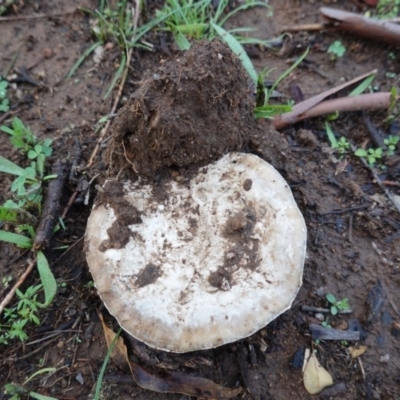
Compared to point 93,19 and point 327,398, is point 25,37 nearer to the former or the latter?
point 93,19

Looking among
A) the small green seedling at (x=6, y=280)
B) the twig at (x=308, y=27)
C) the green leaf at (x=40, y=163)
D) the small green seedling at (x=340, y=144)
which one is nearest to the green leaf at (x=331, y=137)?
the small green seedling at (x=340, y=144)

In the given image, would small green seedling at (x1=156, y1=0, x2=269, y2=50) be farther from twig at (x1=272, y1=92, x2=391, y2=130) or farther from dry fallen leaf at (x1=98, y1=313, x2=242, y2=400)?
dry fallen leaf at (x1=98, y1=313, x2=242, y2=400)

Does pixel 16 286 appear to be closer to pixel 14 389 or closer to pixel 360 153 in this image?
pixel 14 389

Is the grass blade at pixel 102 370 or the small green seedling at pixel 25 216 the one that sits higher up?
the small green seedling at pixel 25 216

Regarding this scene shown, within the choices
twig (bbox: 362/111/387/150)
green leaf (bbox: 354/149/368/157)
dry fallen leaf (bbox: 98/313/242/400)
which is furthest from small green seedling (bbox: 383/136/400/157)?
dry fallen leaf (bbox: 98/313/242/400)

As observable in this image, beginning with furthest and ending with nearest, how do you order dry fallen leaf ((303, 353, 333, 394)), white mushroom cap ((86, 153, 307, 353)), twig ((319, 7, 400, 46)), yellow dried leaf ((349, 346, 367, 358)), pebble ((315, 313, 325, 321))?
1. twig ((319, 7, 400, 46))
2. pebble ((315, 313, 325, 321))
3. yellow dried leaf ((349, 346, 367, 358))
4. dry fallen leaf ((303, 353, 333, 394))
5. white mushroom cap ((86, 153, 307, 353))

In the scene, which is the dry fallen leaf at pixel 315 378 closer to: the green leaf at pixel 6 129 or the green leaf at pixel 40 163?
the green leaf at pixel 40 163

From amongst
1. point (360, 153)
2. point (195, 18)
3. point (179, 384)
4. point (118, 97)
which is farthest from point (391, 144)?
point (179, 384)
